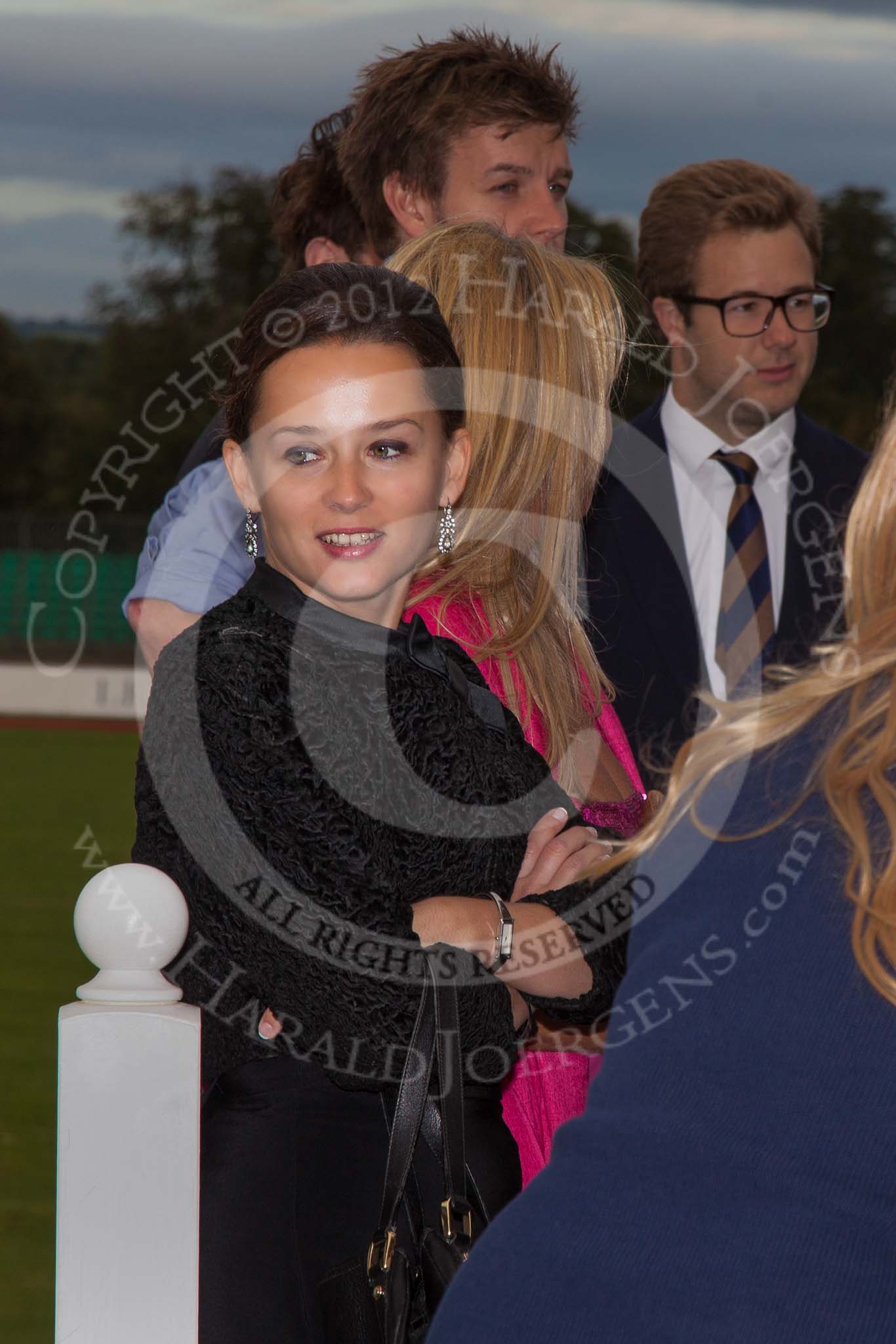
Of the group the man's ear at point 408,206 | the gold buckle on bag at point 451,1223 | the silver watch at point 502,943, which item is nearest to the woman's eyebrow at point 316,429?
the silver watch at point 502,943

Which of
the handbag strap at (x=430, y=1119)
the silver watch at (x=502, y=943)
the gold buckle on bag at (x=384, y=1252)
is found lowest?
the gold buckle on bag at (x=384, y=1252)

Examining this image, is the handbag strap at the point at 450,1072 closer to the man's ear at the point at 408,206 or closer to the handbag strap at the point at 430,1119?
the handbag strap at the point at 430,1119

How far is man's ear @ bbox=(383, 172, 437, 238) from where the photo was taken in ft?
9.62

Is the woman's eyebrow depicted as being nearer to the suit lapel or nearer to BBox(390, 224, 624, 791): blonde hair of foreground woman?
BBox(390, 224, 624, 791): blonde hair of foreground woman

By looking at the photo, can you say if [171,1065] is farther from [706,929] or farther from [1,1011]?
[1,1011]

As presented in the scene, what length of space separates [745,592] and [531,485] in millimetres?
1547

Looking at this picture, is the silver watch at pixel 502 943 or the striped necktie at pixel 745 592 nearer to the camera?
the silver watch at pixel 502 943

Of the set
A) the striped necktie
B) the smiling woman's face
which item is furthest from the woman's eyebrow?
the striped necktie

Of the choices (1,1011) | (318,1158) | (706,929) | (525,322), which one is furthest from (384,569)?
(1,1011)

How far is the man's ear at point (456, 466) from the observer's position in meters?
1.95

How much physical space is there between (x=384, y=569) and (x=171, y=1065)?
0.67 metres

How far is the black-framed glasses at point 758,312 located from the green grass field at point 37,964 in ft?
9.04

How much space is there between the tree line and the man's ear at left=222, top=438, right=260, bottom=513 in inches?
1225

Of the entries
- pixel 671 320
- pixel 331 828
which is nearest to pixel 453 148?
pixel 671 320
